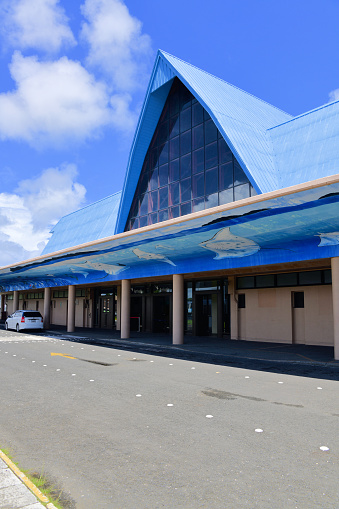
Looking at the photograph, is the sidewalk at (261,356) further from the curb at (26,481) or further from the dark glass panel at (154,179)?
the dark glass panel at (154,179)

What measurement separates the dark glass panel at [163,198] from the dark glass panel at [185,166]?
2.07 meters

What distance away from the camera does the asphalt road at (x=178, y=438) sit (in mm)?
4070

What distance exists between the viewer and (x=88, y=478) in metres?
4.38

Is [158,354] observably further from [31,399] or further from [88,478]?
[88,478]

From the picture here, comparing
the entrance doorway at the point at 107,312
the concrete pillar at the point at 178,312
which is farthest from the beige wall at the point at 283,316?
the entrance doorway at the point at 107,312

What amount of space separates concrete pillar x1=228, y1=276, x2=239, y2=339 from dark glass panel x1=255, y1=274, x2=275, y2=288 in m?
1.44

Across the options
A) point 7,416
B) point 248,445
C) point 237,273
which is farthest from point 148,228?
point 248,445

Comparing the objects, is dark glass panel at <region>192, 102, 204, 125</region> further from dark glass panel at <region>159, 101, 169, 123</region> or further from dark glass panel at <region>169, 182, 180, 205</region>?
dark glass panel at <region>169, 182, 180, 205</region>

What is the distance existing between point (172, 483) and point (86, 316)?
3321 cm

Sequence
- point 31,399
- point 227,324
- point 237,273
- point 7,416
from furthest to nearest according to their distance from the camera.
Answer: point 227,324 → point 237,273 → point 31,399 → point 7,416

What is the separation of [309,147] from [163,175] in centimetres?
1093

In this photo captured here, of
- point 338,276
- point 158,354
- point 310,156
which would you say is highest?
point 310,156

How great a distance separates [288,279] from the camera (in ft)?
65.7

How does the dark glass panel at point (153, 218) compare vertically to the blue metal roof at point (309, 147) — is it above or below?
below
